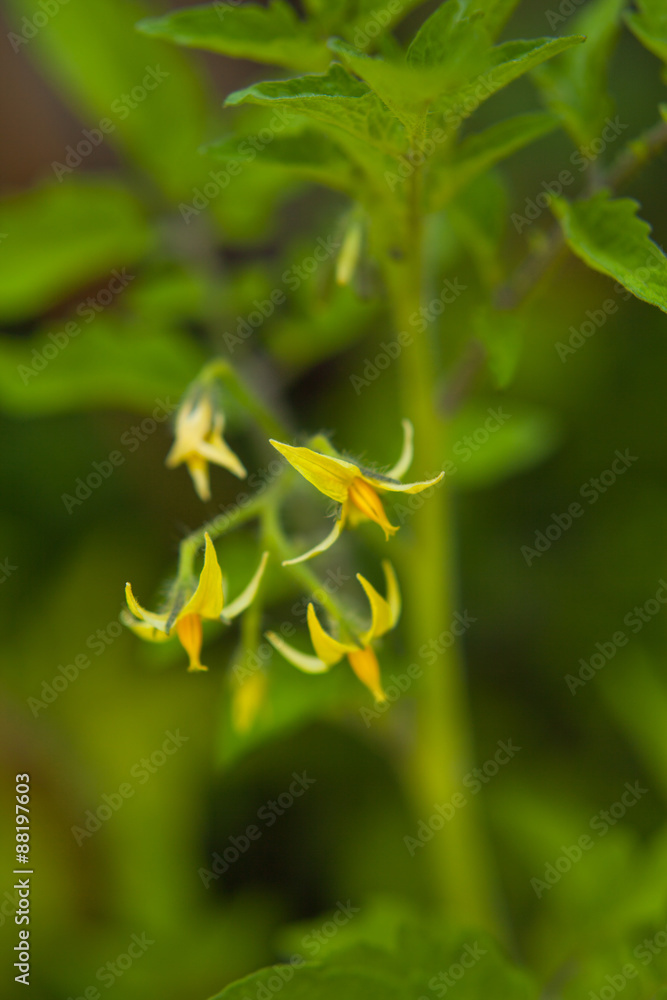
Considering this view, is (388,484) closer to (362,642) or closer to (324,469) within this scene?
(324,469)

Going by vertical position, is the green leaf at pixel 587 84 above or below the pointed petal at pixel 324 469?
above

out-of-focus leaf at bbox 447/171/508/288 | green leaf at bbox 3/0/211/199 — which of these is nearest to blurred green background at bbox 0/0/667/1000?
green leaf at bbox 3/0/211/199

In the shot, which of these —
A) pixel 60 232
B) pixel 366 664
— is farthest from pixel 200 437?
pixel 60 232

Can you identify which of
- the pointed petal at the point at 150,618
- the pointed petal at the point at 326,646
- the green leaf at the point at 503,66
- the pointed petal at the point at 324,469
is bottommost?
the pointed petal at the point at 326,646

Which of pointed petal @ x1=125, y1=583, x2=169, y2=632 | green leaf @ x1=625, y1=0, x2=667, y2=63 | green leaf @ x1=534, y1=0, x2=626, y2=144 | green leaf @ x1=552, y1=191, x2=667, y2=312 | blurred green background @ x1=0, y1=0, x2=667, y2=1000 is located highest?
green leaf @ x1=625, y1=0, x2=667, y2=63

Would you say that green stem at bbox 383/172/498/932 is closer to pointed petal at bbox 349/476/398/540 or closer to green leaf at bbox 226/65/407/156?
green leaf at bbox 226/65/407/156

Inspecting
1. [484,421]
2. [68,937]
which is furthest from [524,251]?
[68,937]

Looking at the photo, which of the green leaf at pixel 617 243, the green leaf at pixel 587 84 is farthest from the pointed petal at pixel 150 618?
the green leaf at pixel 587 84

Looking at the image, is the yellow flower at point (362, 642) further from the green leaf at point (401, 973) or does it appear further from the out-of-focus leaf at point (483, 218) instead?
the out-of-focus leaf at point (483, 218)
